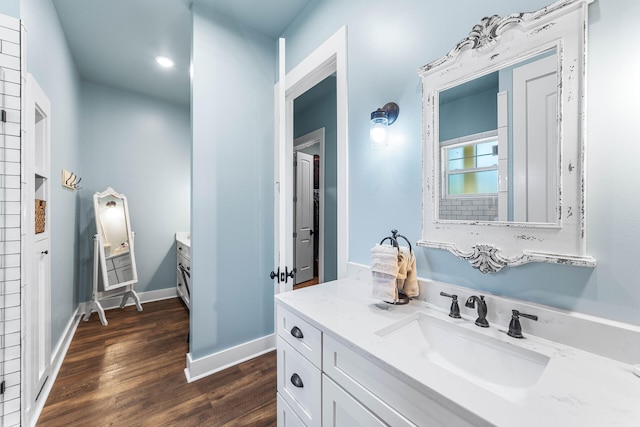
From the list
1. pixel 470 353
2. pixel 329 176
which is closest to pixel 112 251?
pixel 329 176

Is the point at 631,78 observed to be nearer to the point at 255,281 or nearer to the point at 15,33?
the point at 255,281

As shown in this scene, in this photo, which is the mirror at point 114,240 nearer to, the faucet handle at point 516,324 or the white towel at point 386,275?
the white towel at point 386,275

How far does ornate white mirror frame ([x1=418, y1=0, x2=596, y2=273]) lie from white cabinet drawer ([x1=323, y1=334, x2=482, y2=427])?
1.80 ft

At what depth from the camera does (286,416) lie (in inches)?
43.4

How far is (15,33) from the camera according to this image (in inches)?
49.1

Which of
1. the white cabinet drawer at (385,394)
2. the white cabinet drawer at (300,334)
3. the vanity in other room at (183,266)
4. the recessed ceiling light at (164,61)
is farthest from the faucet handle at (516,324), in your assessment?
the recessed ceiling light at (164,61)

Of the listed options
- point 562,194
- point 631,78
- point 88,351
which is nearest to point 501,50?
point 631,78

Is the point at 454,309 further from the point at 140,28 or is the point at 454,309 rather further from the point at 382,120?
the point at 140,28

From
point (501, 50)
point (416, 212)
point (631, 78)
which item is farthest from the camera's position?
point (416, 212)

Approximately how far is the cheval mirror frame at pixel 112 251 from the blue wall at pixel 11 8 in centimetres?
204

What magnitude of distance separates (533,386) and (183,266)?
3280 mm

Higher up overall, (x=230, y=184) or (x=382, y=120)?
(x=382, y=120)

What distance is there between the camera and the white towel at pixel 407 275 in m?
1.08

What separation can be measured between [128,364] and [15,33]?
221cm
